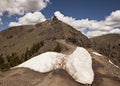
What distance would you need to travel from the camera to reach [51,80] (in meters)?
52.8

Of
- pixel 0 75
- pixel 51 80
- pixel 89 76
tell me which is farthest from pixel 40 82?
pixel 89 76

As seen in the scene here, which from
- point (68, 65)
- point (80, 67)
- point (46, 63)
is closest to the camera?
point (68, 65)

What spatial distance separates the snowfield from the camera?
58781mm

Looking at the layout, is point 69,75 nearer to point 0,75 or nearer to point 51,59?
point 51,59

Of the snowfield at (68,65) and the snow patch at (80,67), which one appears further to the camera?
the snowfield at (68,65)

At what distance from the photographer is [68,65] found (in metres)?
61.3

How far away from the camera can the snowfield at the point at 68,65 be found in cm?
5878

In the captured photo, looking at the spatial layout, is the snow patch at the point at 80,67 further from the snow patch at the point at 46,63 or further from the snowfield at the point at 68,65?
the snow patch at the point at 46,63

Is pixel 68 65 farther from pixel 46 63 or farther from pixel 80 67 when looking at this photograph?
pixel 46 63

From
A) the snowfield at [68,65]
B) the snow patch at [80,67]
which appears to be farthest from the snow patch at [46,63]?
the snow patch at [80,67]

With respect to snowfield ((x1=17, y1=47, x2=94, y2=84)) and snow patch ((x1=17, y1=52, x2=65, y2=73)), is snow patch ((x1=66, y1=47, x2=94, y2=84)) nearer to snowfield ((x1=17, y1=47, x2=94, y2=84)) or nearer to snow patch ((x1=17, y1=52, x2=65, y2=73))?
snowfield ((x1=17, y1=47, x2=94, y2=84))

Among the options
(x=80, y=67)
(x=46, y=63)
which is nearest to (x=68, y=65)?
(x=80, y=67)

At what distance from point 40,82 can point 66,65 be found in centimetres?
1175

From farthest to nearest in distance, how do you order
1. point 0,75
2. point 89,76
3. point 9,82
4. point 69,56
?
1. point 69,56
2. point 89,76
3. point 0,75
4. point 9,82
